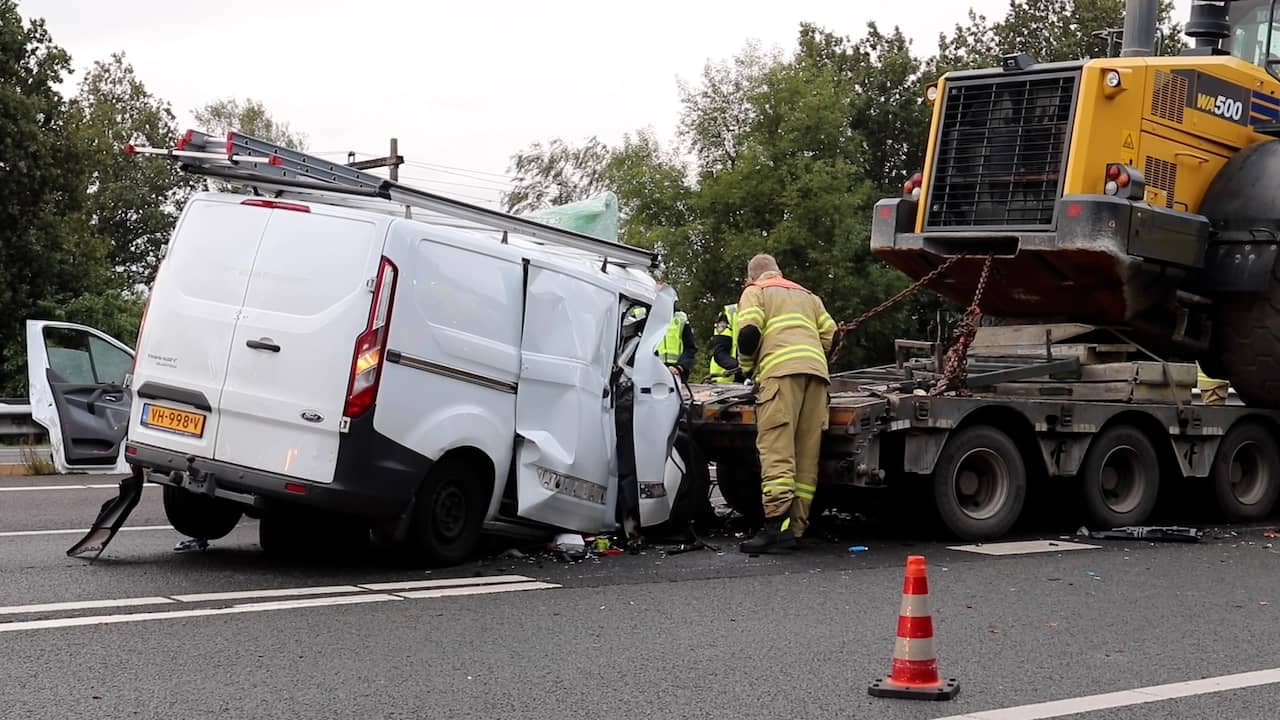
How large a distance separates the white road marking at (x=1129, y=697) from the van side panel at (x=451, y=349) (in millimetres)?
3660

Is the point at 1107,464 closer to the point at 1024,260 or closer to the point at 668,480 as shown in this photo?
the point at 1024,260

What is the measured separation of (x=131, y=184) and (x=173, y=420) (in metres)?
59.5

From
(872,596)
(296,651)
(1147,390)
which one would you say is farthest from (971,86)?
(296,651)

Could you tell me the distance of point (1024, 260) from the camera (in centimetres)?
1127

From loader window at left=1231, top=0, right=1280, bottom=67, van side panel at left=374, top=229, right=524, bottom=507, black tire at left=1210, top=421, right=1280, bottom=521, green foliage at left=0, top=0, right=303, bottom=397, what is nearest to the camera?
van side panel at left=374, top=229, right=524, bottom=507

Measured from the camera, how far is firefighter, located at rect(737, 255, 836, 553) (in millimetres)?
9625

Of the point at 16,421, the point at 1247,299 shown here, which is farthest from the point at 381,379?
the point at 16,421

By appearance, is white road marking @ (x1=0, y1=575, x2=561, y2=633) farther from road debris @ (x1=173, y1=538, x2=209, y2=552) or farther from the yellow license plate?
road debris @ (x1=173, y1=538, x2=209, y2=552)

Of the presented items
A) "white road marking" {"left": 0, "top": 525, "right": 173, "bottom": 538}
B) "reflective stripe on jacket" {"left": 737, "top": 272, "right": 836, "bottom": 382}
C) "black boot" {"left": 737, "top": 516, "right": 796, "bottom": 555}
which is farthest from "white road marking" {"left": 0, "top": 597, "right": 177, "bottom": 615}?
"reflective stripe on jacket" {"left": 737, "top": 272, "right": 836, "bottom": 382}

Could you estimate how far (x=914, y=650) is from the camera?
5.70 m

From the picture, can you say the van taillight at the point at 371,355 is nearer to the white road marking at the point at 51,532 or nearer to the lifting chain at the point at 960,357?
the white road marking at the point at 51,532

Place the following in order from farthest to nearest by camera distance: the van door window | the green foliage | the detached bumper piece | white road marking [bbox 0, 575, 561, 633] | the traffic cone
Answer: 1. the green foliage
2. the van door window
3. the detached bumper piece
4. white road marking [bbox 0, 575, 561, 633]
5. the traffic cone

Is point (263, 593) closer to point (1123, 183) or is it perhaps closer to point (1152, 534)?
point (1152, 534)

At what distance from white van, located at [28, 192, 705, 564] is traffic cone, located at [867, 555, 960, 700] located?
3.26m
